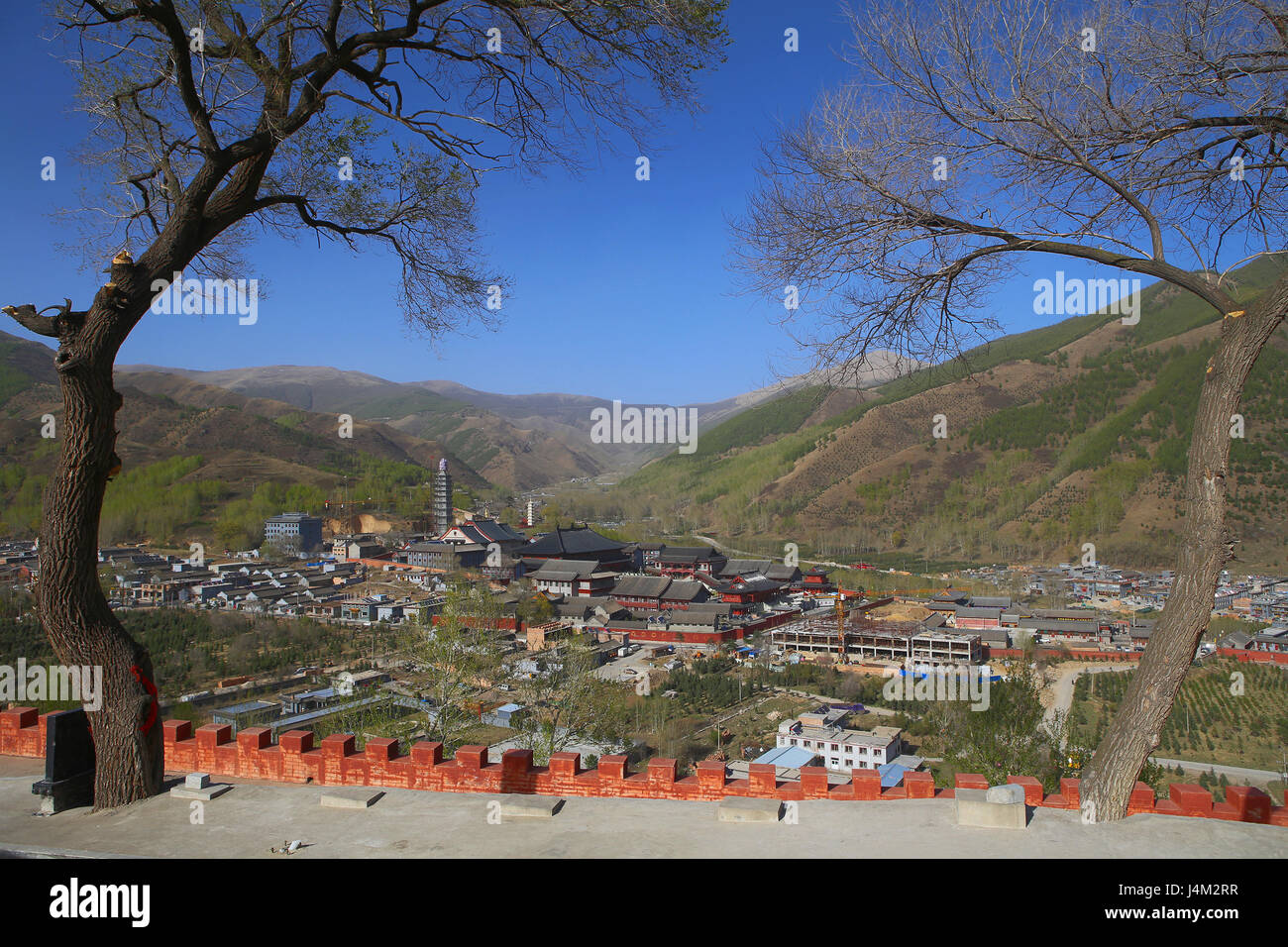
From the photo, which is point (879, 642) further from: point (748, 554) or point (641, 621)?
point (748, 554)

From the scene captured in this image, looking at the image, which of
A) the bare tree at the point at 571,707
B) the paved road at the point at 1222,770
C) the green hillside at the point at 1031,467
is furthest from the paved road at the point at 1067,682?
the green hillside at the point at 1031,467

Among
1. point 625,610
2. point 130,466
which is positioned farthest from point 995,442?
point 130,466

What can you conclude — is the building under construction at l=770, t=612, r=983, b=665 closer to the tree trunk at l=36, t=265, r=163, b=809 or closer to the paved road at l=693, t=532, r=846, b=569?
the tree trunk at l=36, t=265, r=163, b=809

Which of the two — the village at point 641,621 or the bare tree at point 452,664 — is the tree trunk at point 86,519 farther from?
the village at point 641,621

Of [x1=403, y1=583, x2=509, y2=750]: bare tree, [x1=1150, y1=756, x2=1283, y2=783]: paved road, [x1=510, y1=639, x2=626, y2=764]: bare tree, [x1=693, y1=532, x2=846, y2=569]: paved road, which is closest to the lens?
[x1=403, y1=583, x2=509, y2=750]: bare tree

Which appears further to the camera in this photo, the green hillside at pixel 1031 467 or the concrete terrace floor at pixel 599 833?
the green hillside at pixel 1031 467

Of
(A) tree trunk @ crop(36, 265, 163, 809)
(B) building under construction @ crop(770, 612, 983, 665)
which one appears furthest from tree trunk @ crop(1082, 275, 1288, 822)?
(B) building under construction @ crop(770, 612, 983, 665)
